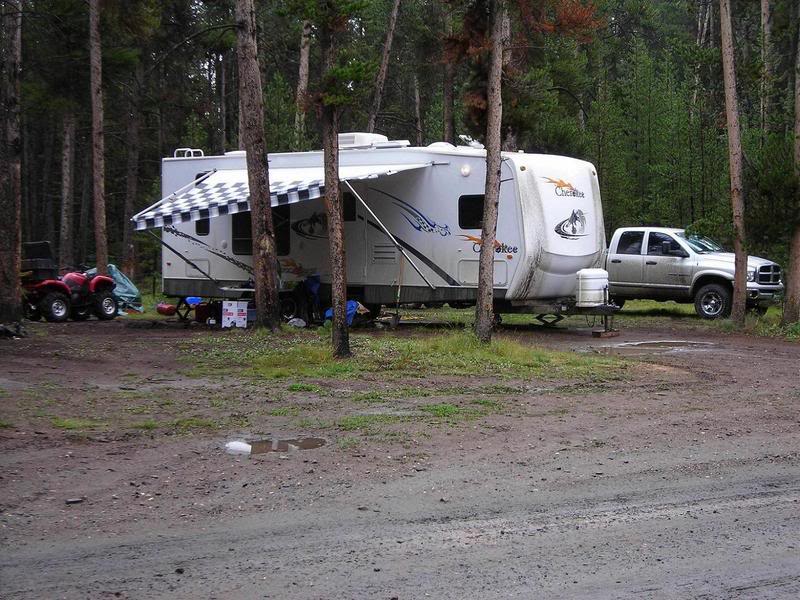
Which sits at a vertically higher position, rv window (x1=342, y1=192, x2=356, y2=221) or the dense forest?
the dense forest

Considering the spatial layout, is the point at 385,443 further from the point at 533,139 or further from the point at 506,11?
the point at 533,139

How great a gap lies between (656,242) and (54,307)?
13.1 meters

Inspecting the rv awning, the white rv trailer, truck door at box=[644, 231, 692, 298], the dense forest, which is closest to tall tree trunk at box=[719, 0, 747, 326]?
the dense forest

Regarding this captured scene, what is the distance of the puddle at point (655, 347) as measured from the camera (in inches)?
600

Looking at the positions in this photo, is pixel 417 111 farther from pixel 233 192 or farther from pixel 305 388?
pixel 305 388

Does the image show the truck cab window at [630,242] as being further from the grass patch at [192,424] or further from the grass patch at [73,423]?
the grass patch at [73,423]

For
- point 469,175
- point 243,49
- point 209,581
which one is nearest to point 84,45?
point 243,49

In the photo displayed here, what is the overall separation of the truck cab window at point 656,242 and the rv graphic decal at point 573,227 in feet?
13.7

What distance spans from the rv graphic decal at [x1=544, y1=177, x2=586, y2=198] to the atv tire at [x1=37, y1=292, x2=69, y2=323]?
10178 millimetres

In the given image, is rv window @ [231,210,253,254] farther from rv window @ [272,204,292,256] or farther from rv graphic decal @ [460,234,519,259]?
rv graphic decal @ [460,234,519,259]

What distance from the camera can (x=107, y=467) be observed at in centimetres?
723

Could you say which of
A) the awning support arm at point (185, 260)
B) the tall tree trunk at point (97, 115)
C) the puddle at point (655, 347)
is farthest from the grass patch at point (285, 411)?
the tall tree trunk at point (97, 115)

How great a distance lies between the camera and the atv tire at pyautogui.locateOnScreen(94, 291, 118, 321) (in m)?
20.9

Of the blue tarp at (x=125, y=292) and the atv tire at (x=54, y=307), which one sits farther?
the blue tarp at (x=125, y=292)
